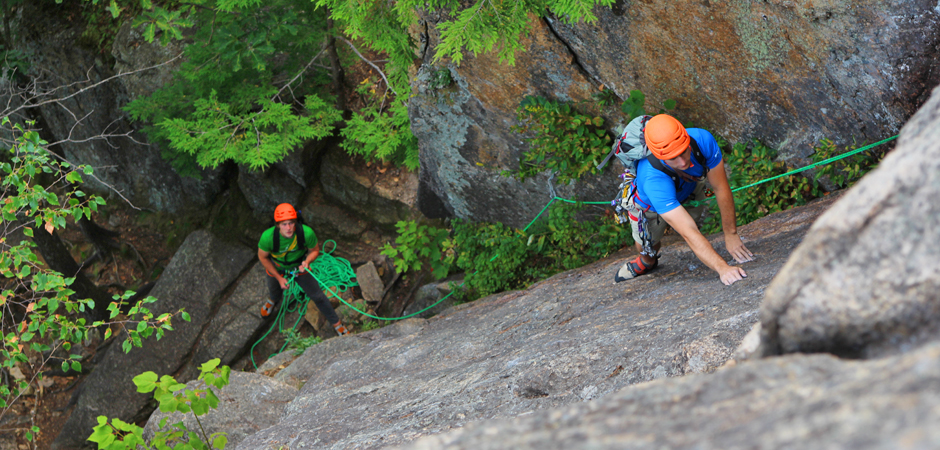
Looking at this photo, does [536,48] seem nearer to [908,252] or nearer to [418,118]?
[418,118]

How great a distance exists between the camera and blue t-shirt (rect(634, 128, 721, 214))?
12.5 ft

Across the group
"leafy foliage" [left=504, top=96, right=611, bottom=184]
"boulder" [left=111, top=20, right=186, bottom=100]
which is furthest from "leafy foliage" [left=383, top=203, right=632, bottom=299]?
"boulder" [left=111, top=20, right=186, bottom=100]

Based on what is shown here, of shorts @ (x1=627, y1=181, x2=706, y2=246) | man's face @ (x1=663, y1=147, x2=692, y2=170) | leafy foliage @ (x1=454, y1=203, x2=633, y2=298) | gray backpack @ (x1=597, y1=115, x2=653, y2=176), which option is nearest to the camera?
man's face @ (x1=663, y1=147, x2=692, y2=170)

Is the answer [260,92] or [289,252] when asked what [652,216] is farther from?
[260,92]

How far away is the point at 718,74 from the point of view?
203 inches

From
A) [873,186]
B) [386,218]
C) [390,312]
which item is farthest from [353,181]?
[873,186]

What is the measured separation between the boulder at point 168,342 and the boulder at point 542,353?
480 centimetres

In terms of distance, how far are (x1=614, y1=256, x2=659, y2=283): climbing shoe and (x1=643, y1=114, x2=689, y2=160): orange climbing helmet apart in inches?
55.7

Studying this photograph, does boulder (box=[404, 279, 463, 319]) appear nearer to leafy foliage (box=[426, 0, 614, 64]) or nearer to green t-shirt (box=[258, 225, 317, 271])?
green t-shirt (box=[258, 225, 317, 271])

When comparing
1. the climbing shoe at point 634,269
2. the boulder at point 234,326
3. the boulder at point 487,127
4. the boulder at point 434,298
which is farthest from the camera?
the boulder at point 234,326

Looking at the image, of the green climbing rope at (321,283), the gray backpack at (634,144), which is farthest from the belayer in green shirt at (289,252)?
the gray backpack at (634,144)

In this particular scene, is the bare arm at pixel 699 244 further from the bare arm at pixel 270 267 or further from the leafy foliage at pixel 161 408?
the bare arm at pixel 270 267

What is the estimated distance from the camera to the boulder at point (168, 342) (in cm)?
916

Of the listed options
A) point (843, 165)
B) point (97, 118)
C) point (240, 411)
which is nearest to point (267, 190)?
point (97, 118)
